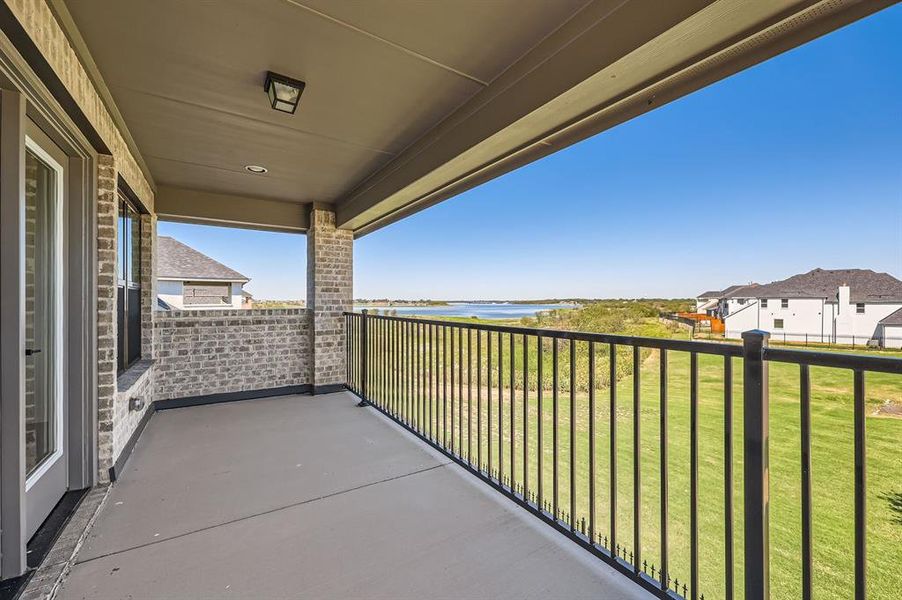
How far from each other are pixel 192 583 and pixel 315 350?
3333 mm

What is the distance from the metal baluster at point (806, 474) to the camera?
110 cm

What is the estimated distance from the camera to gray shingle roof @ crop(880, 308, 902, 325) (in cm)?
117

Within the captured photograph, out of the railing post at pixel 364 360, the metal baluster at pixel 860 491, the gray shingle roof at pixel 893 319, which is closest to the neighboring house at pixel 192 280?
the railing post at pixel 364 360

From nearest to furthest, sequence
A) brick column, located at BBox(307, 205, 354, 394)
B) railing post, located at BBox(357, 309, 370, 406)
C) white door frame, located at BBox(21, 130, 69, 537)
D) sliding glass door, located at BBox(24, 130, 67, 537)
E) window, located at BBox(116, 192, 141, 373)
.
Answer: sliding glass door, located at BBox(24, 130, 67, 537) < white door frame, located at BBox(21, 130, 69, 537) < window, located at BBox(116, 192, 141, 373) < railing post, located at BBox(357, 309, 370, 406) < brick column, located at BBox(307, 205, 354, 394)

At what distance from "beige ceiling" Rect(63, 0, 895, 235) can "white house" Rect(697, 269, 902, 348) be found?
97cm

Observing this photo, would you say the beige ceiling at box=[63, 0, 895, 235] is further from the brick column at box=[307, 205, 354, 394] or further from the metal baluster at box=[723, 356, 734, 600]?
the brick column at box=[307, 205, 354, 394]

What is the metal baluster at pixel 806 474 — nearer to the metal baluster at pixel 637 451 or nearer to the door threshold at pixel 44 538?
the metal baluster at pixel 637 451

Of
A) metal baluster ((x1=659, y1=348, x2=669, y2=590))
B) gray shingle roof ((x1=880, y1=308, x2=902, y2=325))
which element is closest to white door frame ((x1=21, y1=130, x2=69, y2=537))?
metal baluster ((x1=659, y1=348, x2=669, y2=590))

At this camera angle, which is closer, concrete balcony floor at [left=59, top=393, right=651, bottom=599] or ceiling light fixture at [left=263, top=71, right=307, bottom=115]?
concrete balcony floor at [left=59, top=393, right=651, bottom=599]

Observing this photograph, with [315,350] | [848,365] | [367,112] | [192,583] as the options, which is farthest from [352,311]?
[848,365]

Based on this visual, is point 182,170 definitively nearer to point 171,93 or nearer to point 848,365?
point 171,93

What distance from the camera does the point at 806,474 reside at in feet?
3.58

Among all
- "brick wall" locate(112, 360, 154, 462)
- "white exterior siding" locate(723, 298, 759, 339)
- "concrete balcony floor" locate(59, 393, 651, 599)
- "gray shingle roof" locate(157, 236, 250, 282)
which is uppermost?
"gray shingle roof" locate(157, 236, 250, 282)

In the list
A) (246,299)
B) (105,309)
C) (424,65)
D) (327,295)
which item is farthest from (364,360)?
(424,65)
